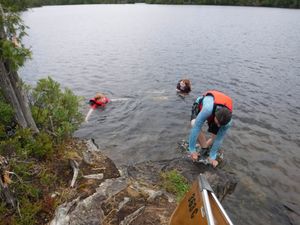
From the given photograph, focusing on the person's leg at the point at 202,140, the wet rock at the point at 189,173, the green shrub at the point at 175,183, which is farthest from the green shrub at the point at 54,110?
the person's leg at the point at 202,140

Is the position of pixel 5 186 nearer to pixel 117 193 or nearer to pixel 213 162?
pixel 117 193

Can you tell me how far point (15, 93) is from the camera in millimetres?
6590

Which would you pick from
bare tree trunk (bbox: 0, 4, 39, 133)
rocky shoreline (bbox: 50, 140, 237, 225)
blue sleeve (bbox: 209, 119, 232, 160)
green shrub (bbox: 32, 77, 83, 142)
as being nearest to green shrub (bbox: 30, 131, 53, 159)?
bare tree trunk (bbox: 0, 4, 39, 133)

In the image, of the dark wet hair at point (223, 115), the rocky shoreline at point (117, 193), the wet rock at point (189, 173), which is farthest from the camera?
the wet rock at point (189, 173)

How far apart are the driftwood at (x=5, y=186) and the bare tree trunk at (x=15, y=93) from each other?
5.77 feet

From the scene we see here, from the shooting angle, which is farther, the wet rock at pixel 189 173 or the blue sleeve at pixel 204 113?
the wet rock at pixel 189 173

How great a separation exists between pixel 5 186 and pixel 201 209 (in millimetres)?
3240

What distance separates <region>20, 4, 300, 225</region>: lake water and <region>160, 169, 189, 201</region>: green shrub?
130 centimetres

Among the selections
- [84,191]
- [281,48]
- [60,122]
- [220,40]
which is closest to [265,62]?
[281,48]

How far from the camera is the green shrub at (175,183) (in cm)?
687

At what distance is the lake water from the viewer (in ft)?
28.9

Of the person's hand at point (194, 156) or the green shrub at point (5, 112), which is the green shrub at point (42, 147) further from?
the person's hand at point (194, 156)

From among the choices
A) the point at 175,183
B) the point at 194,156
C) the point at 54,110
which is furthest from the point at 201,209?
the point at 54,110

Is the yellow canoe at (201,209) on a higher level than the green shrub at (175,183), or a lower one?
higher
